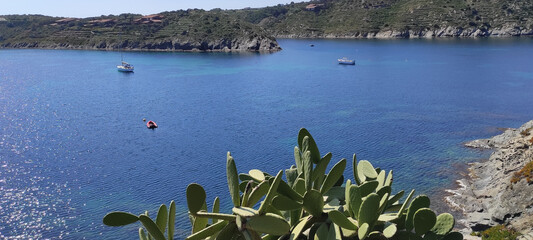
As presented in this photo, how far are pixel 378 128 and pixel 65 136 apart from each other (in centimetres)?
3293

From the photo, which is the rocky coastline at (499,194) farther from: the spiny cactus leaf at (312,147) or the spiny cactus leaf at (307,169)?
the spiny cactus leaf at (307,169)

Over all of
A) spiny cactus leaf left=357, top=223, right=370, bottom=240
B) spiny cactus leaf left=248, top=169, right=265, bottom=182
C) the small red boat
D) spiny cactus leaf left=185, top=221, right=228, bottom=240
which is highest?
spiny cactus leaf left=248, top=169, right=265, bottom=182

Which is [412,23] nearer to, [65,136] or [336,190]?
[65,136]

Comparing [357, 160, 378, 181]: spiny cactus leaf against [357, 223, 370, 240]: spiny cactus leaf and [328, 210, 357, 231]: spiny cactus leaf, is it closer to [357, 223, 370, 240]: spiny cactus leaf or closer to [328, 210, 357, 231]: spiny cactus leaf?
[328, 210, 357, 231]: spiny cactus leaf

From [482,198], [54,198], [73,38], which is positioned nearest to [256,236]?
[482,198]

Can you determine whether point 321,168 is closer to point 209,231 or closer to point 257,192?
point 257,192

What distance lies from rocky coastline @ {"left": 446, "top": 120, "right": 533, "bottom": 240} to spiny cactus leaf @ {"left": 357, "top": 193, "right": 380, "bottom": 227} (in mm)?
14671

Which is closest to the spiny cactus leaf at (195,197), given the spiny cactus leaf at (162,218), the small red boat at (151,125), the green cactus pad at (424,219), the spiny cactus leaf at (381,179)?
the spiny cactus leaf at (162,218)

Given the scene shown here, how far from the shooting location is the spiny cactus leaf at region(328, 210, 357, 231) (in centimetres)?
557

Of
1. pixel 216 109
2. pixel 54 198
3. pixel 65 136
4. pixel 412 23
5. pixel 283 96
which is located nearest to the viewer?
pixel 54 198

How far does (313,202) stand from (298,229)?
48 centimetres

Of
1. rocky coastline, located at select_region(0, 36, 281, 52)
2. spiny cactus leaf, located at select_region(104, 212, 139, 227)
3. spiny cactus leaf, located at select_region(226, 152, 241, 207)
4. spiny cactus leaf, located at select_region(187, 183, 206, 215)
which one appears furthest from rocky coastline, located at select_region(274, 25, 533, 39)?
spiny cactus leaf, located at select_region(104, 212, 139, 227)

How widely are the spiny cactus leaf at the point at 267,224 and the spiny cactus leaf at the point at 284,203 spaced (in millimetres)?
290

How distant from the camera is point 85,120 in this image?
169 feet
